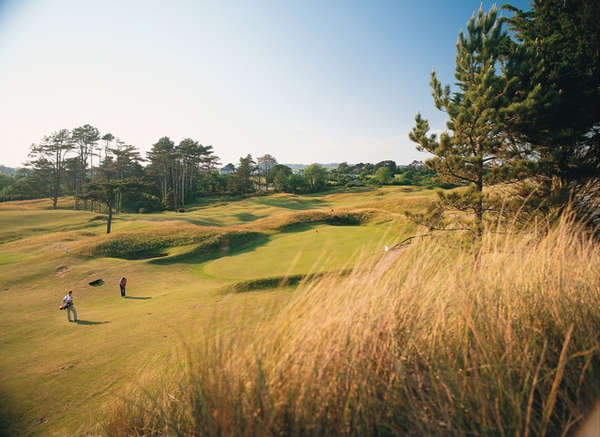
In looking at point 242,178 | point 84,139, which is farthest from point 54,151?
point 242,178

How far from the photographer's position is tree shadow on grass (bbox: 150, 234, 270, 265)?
54.1 ft

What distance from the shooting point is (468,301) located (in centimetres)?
222

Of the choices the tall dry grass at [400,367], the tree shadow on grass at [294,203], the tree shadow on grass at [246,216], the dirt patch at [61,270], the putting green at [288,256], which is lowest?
the dirt patch at [61,270]

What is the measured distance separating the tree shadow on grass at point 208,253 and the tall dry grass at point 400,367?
50.4 feet

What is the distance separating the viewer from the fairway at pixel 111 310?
165 inches

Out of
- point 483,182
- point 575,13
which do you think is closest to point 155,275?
point 483,182

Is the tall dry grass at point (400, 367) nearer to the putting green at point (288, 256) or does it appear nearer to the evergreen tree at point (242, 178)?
the putting green at point (288, 256)

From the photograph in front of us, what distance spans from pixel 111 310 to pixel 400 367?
1133cm

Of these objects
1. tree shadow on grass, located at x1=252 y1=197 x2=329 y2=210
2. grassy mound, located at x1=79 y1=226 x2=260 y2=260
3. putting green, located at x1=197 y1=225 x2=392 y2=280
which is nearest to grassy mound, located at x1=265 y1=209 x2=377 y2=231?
grassy mound, located at x1=79 y1=226 x2=260 y2=260

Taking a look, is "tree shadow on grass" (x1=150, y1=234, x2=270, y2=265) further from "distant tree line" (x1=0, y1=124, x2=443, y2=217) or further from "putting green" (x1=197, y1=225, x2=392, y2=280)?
"distant tree line" (x1=0, y1=124, x2=443, y2=217)

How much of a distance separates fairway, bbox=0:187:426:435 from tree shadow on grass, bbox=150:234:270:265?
9 centimetres

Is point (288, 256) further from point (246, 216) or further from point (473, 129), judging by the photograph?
point (246, 216)

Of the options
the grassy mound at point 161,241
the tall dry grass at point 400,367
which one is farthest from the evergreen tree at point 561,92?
the grassy mound at point 161,241

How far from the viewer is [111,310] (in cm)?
944
